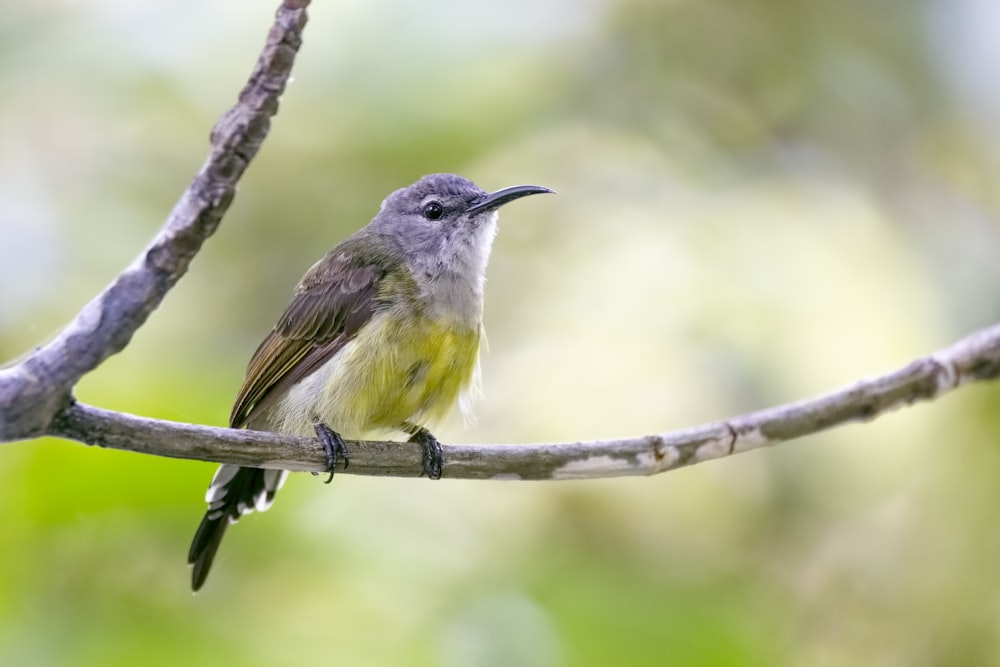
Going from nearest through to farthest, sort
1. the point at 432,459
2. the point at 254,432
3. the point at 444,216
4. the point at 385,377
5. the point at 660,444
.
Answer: the point at 254,432 → the point at 660,444 → the point at 432,459 → the point at 385,377 → the point at 444,216

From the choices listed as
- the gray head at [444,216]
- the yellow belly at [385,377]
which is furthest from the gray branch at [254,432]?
the gray head at [444,216]

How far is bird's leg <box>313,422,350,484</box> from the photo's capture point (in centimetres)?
236

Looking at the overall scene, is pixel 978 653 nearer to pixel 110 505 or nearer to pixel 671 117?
pixel 671 117

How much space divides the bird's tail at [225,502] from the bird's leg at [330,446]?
6.9 inches

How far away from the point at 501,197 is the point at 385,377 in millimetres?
697

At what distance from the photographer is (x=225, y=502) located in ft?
9.04

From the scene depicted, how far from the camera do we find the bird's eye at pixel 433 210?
3338 millimetres

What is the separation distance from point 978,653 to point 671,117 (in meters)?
2.08

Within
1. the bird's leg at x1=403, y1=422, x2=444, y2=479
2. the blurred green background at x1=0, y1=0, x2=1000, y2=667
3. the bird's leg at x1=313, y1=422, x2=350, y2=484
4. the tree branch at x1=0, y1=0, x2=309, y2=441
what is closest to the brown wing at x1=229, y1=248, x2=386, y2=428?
the blurred green background at x1=0, y1=0, x2=1000, y2=667

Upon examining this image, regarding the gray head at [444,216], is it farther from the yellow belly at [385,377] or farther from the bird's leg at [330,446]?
the bird's leg at [330,446]

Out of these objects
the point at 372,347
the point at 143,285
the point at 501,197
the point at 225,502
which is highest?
the point at 501,197

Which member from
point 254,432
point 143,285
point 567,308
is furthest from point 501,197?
point 143,285

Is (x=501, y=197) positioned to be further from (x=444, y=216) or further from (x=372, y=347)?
(x=372, y=347)

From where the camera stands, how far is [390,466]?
2.47 m
